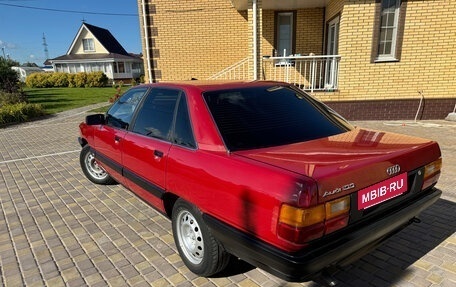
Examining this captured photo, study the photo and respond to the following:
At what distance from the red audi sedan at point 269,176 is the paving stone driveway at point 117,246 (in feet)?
1.30

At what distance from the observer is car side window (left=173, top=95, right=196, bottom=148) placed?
2.51 metres

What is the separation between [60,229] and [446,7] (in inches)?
381

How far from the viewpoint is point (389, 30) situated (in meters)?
8.16

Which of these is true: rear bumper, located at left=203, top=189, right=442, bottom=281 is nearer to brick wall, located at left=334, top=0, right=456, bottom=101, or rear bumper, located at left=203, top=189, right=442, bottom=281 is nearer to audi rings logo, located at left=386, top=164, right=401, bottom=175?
audi rings logo, located at left=386, top=164, right=401, bottom=175

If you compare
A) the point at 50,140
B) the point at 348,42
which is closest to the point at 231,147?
the point at 348,42

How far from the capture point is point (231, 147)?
7.33ft

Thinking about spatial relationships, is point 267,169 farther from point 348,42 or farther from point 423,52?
point 423,52

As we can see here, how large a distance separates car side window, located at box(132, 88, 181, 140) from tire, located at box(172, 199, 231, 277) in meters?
0.70

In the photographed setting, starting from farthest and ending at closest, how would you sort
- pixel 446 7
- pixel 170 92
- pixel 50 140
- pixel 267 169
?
pixel 50 140 → pixel 446 7 → pixel 170 92 → pixel 267 169

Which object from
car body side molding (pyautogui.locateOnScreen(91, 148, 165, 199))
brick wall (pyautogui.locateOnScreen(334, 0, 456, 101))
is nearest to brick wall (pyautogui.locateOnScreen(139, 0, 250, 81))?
brick wall (pyautogui.locateOnScreen(334, 0, 456, 101))

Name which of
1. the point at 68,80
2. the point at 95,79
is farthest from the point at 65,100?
the point at 68,80

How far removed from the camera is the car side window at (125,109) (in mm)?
3541

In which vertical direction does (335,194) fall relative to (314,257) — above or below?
above

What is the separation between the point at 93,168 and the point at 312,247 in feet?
13.4
